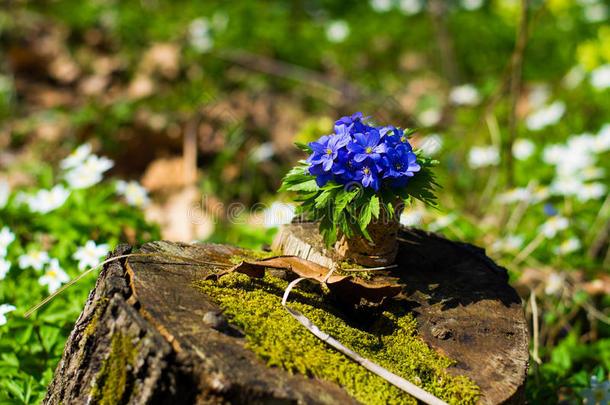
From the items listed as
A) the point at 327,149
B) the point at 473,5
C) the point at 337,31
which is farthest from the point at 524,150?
the point at 327,149

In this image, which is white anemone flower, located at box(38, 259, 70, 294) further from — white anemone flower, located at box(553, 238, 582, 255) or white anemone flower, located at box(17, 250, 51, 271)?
white anemone flower, located at box(553, 238, 582, 255)

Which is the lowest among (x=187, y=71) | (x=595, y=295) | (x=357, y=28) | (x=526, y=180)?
(x=595, y=295)

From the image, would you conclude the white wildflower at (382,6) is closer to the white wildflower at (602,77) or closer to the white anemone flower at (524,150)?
the white wildflower at (602,77)

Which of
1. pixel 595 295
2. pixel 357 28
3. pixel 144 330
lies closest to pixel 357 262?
pixel 144 330

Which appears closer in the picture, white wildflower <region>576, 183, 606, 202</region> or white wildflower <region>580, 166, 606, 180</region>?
white wildflower <region>576, 183, 606, 202</region>

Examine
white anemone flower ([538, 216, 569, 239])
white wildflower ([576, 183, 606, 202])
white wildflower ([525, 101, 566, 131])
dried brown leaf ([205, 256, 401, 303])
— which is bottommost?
dried brown leaf ([205, 256, 401, 303])

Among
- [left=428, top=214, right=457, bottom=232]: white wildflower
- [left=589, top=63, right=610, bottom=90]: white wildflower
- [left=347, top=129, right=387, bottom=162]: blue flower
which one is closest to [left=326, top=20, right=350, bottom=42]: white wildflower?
[left=589, top=63, right=610, bottom=90]: white wildflower

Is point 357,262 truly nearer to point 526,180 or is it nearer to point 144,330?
point 144,330
